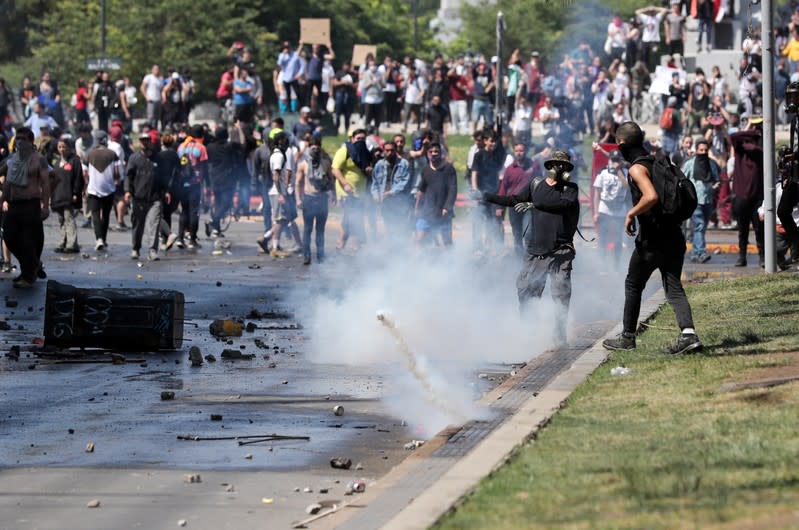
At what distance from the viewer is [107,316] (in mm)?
14273

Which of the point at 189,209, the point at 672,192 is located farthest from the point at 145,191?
the point at 672,192

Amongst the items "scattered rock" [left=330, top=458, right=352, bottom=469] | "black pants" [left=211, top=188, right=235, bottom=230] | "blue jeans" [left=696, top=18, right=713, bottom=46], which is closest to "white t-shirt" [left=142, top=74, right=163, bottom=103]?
"black pants" [left=211, top=188, right=235, bottom=230]

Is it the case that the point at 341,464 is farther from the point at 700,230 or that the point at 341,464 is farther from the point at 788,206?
the point at 700,230

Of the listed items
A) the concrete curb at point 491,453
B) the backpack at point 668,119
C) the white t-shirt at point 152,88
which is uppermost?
the white t-shirt at point 152,88

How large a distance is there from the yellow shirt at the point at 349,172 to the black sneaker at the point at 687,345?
12.1 m

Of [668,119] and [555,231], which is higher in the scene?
[668,119]

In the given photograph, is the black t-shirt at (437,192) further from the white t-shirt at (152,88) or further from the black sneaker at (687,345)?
the white t-shirt at (152,88)

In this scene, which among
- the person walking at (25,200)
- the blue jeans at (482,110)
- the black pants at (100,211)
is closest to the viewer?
the person walking at (25,200)

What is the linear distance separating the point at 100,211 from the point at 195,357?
11003 mm

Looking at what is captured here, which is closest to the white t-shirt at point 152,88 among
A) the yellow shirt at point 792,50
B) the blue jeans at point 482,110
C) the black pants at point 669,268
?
the blue jeans at point 482,110

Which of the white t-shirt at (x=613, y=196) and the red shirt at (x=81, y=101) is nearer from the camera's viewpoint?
the white t-shirt at (x=613, y=196)

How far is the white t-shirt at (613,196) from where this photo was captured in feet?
71.3

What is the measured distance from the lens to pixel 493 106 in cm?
3712

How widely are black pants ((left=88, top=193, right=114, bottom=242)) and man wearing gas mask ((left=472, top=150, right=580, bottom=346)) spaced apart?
37.8 ft
